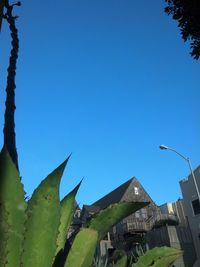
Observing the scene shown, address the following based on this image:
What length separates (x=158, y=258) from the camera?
7.98 ft

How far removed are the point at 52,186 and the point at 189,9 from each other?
10.9 metres

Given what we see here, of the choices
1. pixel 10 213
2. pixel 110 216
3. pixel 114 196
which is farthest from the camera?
pixel 114 196

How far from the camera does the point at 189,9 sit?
11.9 meters

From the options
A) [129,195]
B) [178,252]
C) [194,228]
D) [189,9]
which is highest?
[129,195]

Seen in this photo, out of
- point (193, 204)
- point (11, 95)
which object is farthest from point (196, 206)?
point (11, 95)

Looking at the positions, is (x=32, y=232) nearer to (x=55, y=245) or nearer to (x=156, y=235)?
(x=55, y=245)

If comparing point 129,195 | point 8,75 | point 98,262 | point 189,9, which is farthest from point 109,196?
point 98,262

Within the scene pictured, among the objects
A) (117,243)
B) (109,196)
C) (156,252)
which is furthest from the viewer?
(109,196)

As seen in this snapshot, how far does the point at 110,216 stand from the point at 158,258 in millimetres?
438

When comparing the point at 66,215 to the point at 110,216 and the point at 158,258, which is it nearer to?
the point at 110,216

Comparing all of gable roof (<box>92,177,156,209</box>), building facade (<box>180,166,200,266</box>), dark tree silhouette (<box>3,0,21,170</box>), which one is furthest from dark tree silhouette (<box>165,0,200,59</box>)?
gable roof (<box>92,177,156,209</box>)

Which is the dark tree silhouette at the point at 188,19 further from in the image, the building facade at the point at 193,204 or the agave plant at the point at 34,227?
the building facade at the point at 193,204

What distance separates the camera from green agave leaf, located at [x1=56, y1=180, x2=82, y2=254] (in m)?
2.23

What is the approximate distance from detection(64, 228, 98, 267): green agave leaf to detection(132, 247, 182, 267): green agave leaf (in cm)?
43
